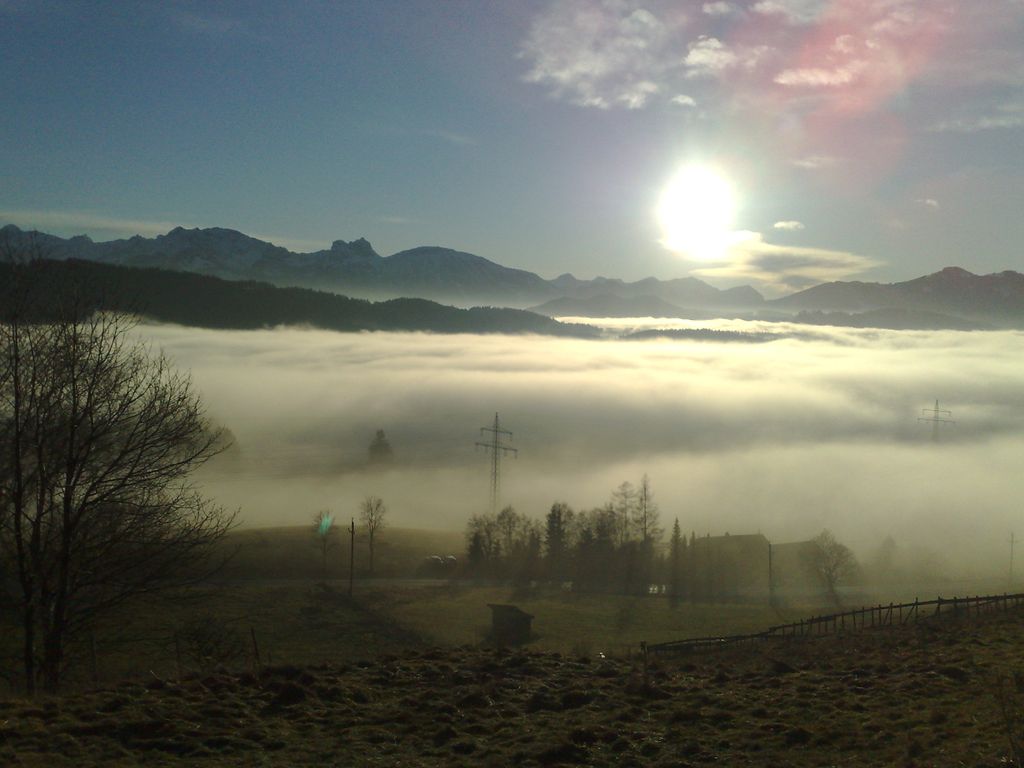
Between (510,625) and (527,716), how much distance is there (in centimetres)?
2008

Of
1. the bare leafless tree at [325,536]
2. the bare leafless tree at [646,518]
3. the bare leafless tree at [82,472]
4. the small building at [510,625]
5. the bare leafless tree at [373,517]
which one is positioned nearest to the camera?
the bare leafless tree at [82,472]

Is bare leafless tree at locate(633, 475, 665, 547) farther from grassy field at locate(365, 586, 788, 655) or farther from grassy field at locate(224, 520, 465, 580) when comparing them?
grassy field at locate(365, 586, 788, 655)

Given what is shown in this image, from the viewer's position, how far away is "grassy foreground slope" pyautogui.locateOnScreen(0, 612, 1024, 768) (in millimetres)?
9281

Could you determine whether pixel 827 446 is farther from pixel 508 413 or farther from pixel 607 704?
pixel 607 704

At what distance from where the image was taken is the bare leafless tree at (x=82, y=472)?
40.5 feet

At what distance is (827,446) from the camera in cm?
13638

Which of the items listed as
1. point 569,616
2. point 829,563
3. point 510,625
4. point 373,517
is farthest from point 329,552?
point 829,563

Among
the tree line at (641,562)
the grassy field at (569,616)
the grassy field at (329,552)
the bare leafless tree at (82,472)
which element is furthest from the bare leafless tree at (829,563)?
the bare leafless tree at (82,472)

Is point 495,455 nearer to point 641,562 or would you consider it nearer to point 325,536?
point 325,536

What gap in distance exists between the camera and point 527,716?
448 inches

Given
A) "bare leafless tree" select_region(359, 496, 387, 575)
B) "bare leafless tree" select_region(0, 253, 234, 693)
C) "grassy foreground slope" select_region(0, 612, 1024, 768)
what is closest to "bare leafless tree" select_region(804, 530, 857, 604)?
"bare leafless tree" select_region(359, 496, 387, 575)

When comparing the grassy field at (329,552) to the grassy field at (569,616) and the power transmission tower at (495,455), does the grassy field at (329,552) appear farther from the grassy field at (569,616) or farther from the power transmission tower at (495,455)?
the power transmission tower at (495,455)

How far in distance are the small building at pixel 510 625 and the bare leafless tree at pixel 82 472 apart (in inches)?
715

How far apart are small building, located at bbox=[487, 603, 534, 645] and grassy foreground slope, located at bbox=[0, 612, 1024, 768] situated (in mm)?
15853
